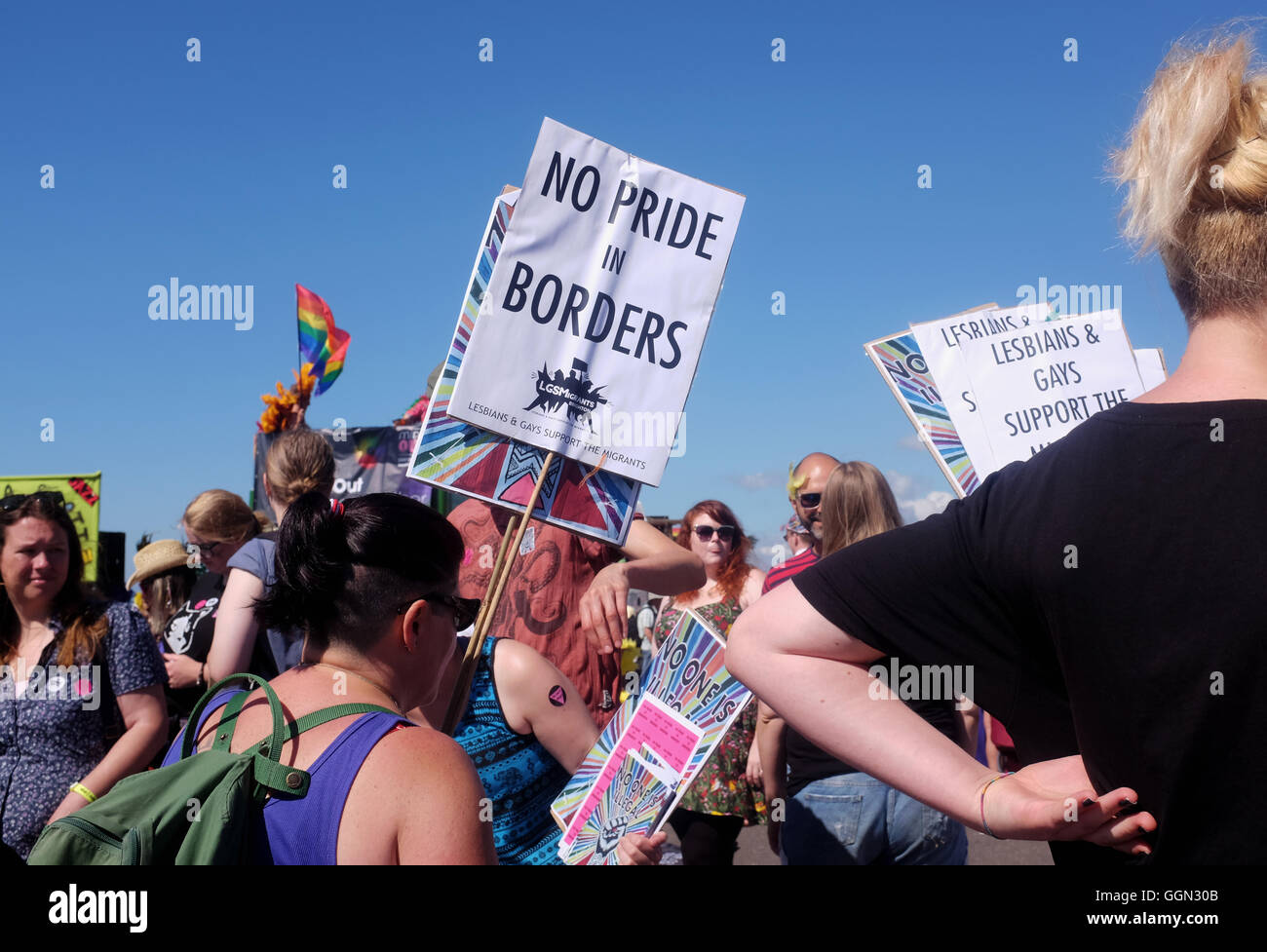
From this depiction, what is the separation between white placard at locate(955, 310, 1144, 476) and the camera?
4285mm

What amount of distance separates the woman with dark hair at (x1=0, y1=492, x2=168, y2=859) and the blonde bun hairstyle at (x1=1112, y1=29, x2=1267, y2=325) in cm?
340

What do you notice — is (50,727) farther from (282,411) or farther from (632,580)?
(282,411)

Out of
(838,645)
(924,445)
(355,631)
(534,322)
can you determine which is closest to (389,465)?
(924,445)

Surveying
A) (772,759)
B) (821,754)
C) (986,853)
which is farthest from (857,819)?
(986,853)

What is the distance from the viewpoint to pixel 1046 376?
14.3 ft

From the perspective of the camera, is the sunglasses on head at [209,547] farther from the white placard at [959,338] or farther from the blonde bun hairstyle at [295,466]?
the white placard at [959,338]

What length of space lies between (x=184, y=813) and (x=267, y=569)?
203 cm

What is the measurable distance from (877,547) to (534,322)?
5.43 ft

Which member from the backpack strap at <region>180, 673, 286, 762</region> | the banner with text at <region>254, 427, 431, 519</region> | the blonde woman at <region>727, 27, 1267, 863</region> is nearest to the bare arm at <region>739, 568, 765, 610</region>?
the backpack strap at <region>180, 673, 286, 762</region>

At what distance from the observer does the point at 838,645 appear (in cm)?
145

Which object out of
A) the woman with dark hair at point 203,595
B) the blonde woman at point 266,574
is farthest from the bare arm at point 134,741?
the woman with dark hair at point 203,595

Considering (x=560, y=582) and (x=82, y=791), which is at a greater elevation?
(x=560, y=582)
